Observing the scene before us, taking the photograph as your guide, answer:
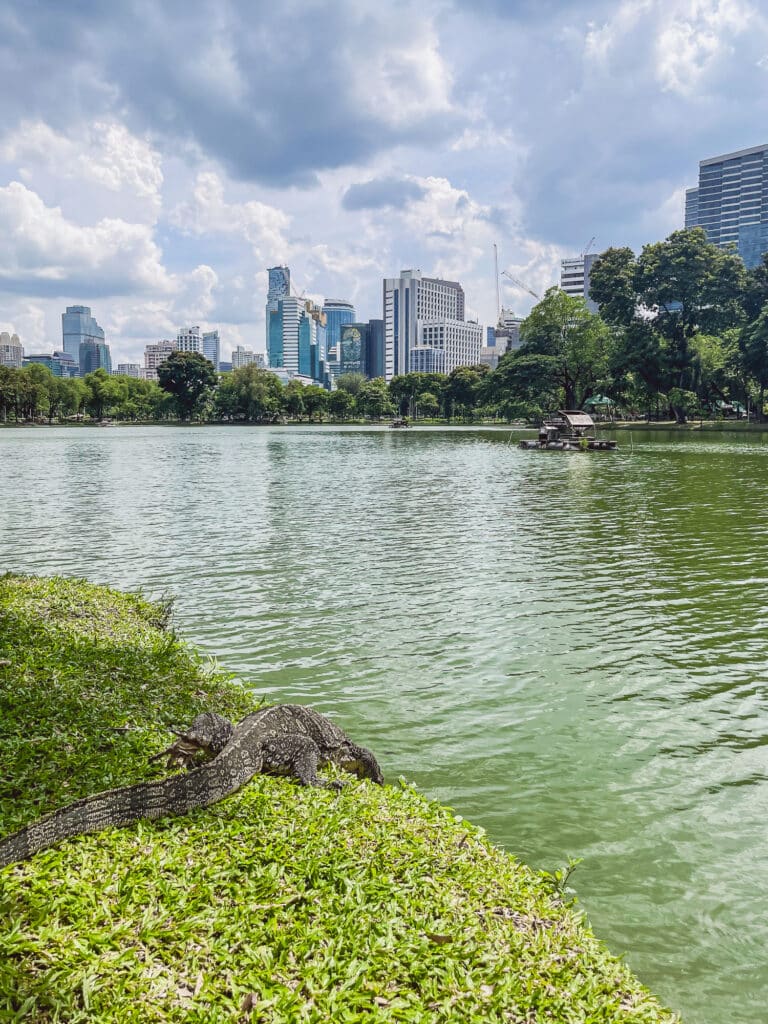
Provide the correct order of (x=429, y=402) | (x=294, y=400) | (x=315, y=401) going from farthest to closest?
(x=315, y=401)
(x=294, y=400)
(x=429, y=402)

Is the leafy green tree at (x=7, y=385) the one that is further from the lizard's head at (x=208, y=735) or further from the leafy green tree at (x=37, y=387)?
the lizard's head at (x=208, y=735)

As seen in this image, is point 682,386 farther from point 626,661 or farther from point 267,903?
point 267,903

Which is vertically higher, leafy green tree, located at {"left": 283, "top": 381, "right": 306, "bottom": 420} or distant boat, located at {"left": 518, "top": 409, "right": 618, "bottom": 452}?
leafy green tree, located at {"left": 283, "top": 381, "right": 306, "bottom": 420}

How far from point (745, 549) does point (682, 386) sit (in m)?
72.0

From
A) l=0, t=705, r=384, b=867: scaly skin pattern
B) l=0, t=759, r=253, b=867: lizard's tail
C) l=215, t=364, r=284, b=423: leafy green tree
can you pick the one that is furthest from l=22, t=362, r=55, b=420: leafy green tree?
l=0, t=759, r=253, b=867: lizard's tail

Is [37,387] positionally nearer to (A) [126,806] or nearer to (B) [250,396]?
(B) [250,396]

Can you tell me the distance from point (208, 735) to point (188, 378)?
434 feet

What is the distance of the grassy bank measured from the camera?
9.43 feet

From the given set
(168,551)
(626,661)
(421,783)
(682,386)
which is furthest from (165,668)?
(682,386)

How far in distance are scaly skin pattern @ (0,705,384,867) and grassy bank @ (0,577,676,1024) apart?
9cm

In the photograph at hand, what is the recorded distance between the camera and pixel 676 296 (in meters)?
79.9

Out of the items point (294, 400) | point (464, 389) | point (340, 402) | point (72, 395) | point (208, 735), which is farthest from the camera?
point (340, 402)

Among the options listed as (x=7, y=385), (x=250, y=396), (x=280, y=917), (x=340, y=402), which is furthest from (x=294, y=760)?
(x=340, y=402)

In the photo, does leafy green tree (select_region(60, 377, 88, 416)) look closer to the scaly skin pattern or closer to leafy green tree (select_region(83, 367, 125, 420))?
leafy green tree (select_region(83, 367, 125, 420))
